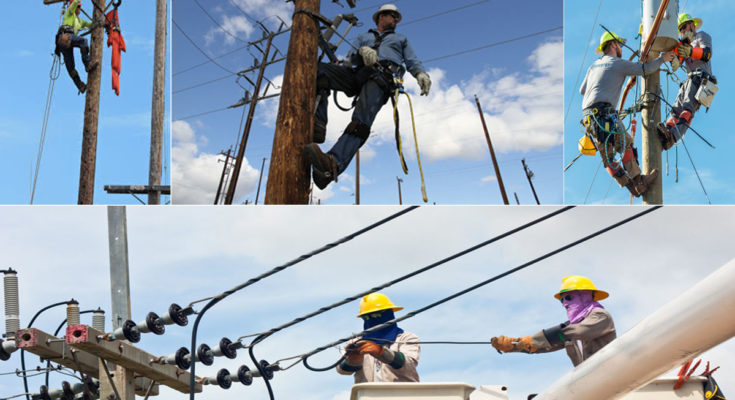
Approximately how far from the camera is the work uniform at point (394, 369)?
5.41 metres

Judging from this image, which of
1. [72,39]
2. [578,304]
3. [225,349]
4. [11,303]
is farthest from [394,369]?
[72,39]

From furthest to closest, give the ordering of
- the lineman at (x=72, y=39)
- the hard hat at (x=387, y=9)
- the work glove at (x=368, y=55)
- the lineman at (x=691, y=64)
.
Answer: the lineman at (x=72, y=39) → the lineman at (x=691, y=64) → the hard hat at (x=387, y=9) → the work glove at (x=368, y=55)

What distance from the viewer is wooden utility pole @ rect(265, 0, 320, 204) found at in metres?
5.95

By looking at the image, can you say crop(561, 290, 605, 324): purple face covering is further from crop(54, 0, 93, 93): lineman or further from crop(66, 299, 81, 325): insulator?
crop(54, 0, 93, 93): lineman

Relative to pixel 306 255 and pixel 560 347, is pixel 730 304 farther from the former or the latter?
pixel 306 255

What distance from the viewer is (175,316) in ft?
19.1

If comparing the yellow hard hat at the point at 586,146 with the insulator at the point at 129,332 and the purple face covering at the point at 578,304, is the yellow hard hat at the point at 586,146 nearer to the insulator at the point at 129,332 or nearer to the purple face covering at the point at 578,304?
the purple face covering at the point at 578,304

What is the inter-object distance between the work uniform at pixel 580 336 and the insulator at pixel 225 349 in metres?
2.67

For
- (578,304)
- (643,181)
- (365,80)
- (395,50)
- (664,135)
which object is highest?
(395,50)

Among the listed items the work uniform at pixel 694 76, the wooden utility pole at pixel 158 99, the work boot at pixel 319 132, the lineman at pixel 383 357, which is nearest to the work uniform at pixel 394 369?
the lineman at pixel 383 357

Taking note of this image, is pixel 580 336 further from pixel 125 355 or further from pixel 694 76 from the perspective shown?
pixel 694 76

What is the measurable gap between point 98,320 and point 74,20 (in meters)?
4.85

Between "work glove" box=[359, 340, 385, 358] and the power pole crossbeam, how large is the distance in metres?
2.24

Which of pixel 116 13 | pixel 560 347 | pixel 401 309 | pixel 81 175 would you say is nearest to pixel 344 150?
pixel 401 309
